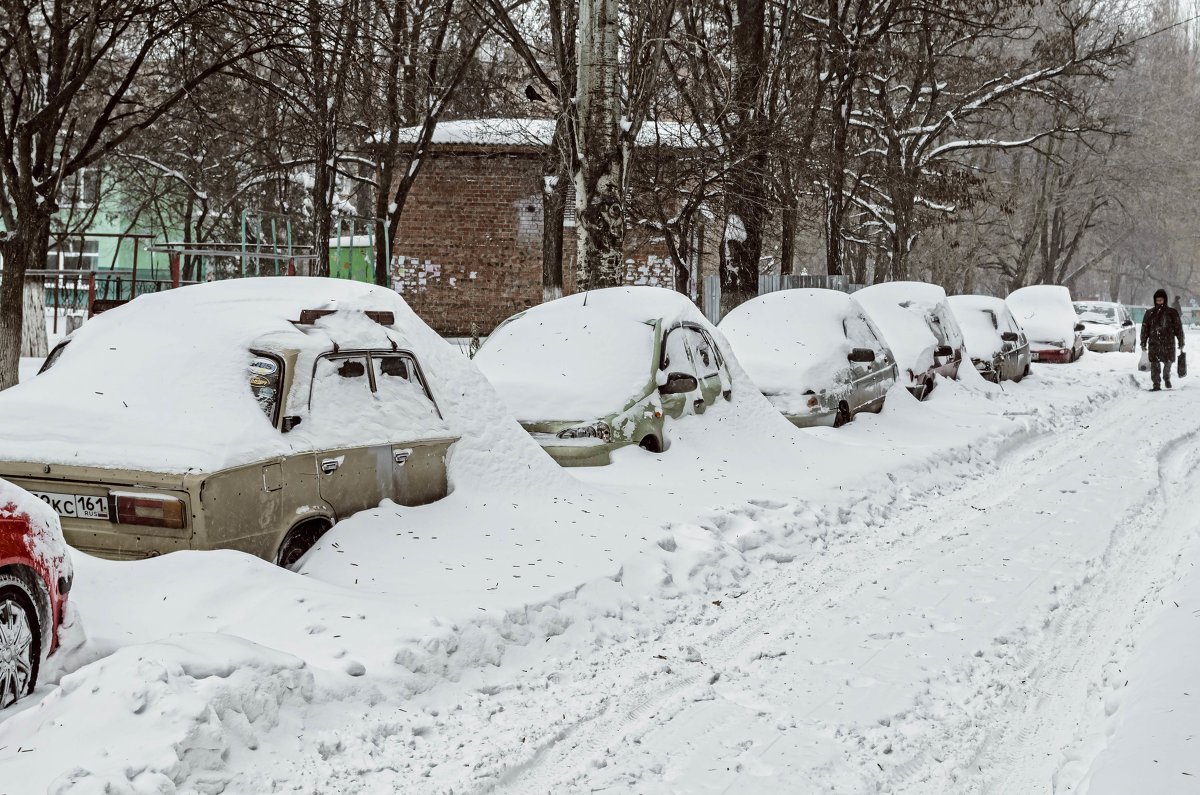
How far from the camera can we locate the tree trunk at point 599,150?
12102mm

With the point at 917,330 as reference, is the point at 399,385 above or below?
below

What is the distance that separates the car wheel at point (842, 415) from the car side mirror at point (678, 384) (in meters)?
3.92

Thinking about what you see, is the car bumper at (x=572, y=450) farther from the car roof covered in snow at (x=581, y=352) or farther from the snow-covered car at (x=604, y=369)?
the car roof covered in snow at (x=581, y=352)

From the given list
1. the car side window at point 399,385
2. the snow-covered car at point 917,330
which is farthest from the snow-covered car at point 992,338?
the car side window at point 399,385

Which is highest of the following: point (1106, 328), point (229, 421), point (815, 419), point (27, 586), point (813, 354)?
point (1106, 328)

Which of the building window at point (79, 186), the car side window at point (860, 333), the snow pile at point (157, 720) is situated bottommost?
the snow pile at point (157, 720)

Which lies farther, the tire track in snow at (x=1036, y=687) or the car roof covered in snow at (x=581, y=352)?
the car roof covered in snow at (x=581, y=352)

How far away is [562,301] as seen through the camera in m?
11.3

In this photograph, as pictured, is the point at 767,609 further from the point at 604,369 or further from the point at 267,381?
the point at 604,369

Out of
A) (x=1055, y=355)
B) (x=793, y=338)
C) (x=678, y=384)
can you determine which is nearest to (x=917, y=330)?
(x=793, y=338)

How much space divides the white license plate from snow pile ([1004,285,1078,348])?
25288mm

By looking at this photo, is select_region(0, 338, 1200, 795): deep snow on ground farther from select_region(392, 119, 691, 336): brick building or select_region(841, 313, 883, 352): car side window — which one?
select_region(392, 119, 691, 336): brick building

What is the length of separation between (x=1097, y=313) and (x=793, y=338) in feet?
Result: 79.3

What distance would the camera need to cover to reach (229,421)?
5.80 meters
